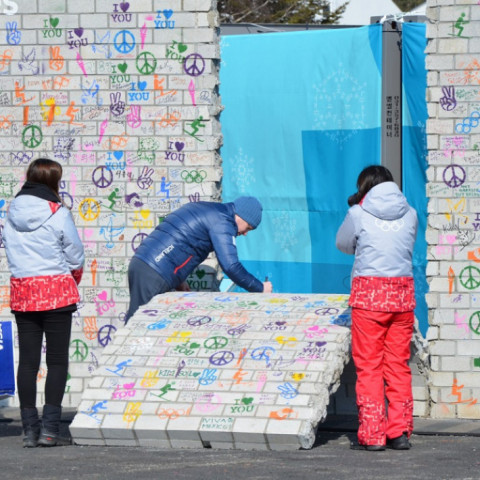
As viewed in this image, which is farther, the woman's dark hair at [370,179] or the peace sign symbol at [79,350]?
the peace sign symbol at [79,350]

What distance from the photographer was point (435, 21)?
28.5 ft

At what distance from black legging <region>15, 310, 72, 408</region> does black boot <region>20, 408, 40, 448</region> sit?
4 cm

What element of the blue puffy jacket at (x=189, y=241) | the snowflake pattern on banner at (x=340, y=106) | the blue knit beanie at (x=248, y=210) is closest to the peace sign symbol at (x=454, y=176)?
the blue knit beanie at (x=248, y=210)

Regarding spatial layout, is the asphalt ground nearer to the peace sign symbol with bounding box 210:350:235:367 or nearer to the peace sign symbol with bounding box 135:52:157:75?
the peace sign symbol with bounding box 210:350:235:367

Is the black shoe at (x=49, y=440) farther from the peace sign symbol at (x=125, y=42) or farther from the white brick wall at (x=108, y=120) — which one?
the peace sign symbol at (x=125, y=42)

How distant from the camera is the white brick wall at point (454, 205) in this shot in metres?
8.62

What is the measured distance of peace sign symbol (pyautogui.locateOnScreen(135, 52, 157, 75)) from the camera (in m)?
9.20

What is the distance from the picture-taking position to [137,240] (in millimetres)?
9266

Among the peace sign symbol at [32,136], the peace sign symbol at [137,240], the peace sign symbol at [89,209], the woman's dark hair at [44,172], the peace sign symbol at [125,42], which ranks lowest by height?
the peace sign symbol at [137,240]

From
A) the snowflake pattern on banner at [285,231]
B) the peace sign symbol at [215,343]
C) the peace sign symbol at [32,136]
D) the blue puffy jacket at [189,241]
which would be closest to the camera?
the peace sign symbol at [215,343]

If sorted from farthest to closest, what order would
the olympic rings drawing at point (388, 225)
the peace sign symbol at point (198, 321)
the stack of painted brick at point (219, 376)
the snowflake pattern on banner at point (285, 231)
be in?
the snowflake pattern on banner at point (285, 231)
the peace sign symbol at point (198, 321)
the olympic rings drawing at point (388, 225)
the stack of painted brick at point (219, 376)

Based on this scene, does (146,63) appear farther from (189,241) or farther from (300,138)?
(300,138)

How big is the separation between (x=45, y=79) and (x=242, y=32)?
4.00m

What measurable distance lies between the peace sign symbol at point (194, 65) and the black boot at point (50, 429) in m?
3.13
